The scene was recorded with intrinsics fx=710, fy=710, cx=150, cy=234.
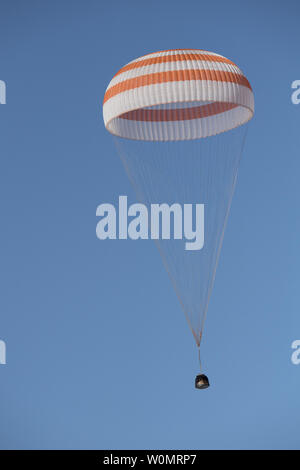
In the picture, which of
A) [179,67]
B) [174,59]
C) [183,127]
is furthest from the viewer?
[183,127]

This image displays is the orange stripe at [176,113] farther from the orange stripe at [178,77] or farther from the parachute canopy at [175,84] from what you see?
the orange stripe at [178,77]

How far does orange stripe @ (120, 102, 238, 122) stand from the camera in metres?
15.5

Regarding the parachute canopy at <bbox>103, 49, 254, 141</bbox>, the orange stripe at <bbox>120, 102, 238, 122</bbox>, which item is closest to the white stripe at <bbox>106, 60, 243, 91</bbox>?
the parachute canopy at <bbox>103, 49, 254, 141</bbox>

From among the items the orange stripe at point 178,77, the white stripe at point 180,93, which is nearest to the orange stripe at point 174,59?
the orange stripe at point 178,77

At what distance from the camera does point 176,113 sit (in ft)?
51.3

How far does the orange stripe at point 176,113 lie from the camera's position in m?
15.5

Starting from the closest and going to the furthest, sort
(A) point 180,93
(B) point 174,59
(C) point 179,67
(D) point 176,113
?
(A) point 180,93, (C) point 179,67, (B) point 174,59, (D) point 176,113

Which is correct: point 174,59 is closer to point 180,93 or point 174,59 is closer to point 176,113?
point 180,93

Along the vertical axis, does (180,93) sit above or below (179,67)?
below

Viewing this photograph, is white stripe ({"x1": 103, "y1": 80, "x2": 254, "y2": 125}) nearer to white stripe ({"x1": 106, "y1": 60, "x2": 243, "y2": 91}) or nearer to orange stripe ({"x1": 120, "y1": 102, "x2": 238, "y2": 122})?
white stripe ({"x1": 106, "y1": 60, "x2": 243, "y2": 91})

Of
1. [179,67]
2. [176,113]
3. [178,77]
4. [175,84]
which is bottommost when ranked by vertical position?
[175,84]

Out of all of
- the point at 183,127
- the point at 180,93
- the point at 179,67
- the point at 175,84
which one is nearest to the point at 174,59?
the point at 179,67
